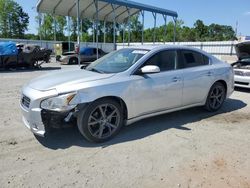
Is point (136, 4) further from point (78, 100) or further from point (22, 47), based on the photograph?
point (78, 100)

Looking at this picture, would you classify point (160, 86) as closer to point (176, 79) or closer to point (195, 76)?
point (176, 79)

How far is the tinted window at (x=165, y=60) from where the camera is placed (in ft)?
16.5

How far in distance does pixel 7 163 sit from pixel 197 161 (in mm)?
2676

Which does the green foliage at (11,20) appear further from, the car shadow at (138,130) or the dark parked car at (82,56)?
the car shadow at (138,130)

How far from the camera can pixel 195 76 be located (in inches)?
218

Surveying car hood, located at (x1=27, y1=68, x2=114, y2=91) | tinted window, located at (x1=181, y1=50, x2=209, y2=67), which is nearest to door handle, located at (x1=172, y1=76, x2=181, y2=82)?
tinted window, located at (x1=181, y1=50, x2=209, y2=67)

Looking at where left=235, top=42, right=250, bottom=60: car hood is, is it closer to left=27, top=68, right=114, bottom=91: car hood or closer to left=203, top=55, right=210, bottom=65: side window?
left=203, top=55, right=210, bottom=65: side window

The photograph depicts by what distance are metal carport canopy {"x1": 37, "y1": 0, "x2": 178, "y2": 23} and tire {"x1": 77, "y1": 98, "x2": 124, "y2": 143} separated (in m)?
17.1

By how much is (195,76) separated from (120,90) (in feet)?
6.53

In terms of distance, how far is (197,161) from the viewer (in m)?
3.75

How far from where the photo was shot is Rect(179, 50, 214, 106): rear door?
5.43m

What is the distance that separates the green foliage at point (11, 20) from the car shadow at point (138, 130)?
6753 centimetres

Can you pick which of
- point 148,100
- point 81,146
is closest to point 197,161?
point 148,100

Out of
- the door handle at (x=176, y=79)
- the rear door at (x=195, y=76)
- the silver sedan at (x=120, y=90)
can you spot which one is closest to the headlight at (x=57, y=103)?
the silver sedan at (x=120, y=90)
